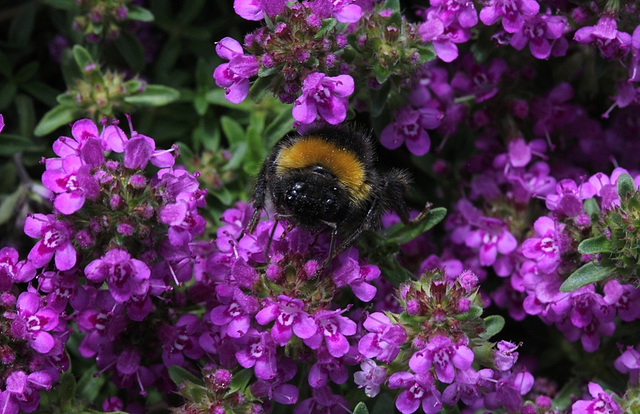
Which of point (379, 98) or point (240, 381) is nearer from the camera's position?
point (240, 381)

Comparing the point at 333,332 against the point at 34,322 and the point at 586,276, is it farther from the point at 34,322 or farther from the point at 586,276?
the point at 34,322

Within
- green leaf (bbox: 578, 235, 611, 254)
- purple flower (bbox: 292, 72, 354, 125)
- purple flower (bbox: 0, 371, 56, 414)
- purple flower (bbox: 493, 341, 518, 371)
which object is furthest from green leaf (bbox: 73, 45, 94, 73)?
green leaf (bbox: 578, 235, 611, 254)

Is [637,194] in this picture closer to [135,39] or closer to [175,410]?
[175,410]

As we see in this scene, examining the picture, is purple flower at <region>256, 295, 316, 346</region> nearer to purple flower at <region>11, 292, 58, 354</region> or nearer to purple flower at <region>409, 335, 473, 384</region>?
purple flower at <region>409, 335, 473, 384</region>

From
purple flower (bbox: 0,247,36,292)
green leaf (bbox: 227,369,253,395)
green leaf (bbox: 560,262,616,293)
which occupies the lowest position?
green leaf (bbox: 227,369,253,395)

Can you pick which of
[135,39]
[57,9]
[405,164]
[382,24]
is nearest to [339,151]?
[382,24]

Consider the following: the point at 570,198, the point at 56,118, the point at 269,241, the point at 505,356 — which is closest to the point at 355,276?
the point at 269,241
